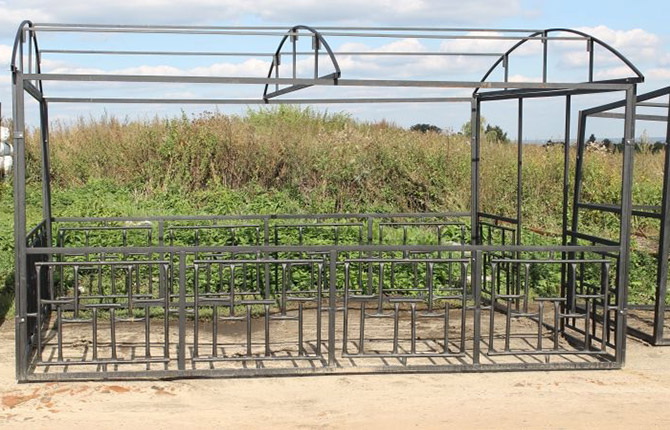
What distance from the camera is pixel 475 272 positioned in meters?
6.69

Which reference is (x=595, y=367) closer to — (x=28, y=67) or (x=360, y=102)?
(x=360, y=102)

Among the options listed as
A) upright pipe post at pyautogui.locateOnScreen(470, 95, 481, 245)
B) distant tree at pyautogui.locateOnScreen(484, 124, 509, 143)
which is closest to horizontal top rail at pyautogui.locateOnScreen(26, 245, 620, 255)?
upright pipe post at pyautogui.locateOnScreen(470, 95, 481, 245)

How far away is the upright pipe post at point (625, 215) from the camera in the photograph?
6793 millimetres

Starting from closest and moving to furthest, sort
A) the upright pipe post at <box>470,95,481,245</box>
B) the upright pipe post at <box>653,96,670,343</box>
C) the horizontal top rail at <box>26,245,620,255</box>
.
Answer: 1. the horizontal top rail at <box>26,245,620,255</box>
2. the upright pipe post at <box>653,96,670,343</box>
3. the upright pipe post at <box>470,95,481,245</box>

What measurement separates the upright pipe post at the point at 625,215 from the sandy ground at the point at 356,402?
1.10ft

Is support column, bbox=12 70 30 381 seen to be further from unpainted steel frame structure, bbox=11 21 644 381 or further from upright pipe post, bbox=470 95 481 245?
upright pipe post, bbox=470 95 481 245

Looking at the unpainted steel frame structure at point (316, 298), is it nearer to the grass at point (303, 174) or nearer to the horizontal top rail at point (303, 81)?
the horizontal top rail at point (303, 81)

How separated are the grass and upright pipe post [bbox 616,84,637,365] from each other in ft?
22.4

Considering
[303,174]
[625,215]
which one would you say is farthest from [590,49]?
[303,174]

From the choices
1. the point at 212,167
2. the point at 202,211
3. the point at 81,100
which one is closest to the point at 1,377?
the point at 81,100

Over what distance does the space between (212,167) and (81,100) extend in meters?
7.38

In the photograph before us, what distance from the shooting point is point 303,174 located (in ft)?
53.0

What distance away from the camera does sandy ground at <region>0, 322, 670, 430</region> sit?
18.0ft

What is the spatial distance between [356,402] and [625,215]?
9.04ft
